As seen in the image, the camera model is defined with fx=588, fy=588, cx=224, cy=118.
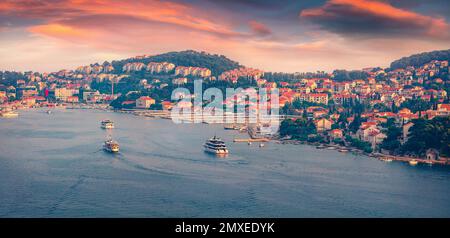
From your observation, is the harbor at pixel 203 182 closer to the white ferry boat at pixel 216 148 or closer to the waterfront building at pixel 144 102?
the white ferry boat at pixel 216 148

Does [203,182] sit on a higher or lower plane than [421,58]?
lower

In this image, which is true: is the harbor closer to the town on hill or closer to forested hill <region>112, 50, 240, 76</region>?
the town on hill

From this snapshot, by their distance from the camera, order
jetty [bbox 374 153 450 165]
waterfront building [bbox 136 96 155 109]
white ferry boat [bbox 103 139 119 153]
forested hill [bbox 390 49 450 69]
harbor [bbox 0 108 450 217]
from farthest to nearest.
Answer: forested hill [bbox 390 49 450 69], waterfront building [bbox 136 96 155 109], white ferry boat [bbox 103 139 119 153], jetty [bbox 374 153 450 165], harbor [bbox 0 108 450 217]

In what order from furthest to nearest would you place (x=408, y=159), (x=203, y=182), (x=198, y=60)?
(x=198, y=60), (x=408, y=159), (x=203, y=182)

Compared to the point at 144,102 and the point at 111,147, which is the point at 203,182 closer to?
the point at 111,147

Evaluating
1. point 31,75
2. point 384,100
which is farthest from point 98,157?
point 31,75
